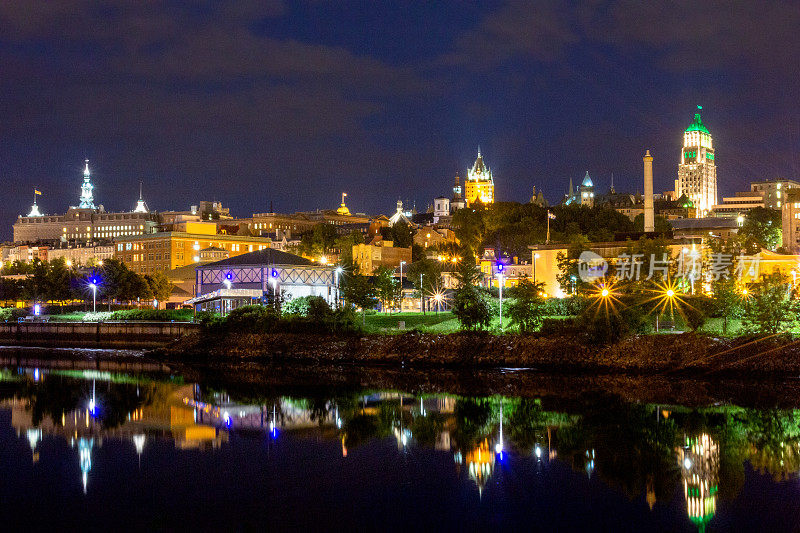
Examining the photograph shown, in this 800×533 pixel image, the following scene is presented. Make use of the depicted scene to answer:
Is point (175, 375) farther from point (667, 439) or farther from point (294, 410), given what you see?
point (667, 439)

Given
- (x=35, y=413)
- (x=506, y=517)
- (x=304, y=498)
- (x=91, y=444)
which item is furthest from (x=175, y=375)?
(x=506, y=517)

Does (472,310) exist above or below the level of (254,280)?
below

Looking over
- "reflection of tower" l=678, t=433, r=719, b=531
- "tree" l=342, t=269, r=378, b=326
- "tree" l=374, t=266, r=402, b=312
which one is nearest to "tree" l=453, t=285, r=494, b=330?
"tree" l=342, t=269, r=378, b=326

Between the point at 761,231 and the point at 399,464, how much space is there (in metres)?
96.4

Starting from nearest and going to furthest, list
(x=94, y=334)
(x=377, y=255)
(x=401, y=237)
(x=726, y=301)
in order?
1. (x=726, y=301)
2. (x=94, y=334)
3. (x=377, y=255)
4. (x=401, y=237)

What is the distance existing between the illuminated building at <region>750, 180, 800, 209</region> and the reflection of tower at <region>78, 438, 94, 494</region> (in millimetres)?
168347

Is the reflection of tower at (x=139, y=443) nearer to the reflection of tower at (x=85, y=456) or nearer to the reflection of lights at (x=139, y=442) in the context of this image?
the reflection of lights at (x=139, y=442)

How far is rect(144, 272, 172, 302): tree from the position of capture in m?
79.6

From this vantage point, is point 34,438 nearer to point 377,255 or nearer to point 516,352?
point 516,352

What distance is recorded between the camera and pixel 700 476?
18891mm

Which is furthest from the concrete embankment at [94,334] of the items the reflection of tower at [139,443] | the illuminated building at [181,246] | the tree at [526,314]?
the illuminated building at [181,246]

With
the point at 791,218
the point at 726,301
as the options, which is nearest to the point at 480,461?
the point at 726,301

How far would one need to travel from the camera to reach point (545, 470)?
1962cm

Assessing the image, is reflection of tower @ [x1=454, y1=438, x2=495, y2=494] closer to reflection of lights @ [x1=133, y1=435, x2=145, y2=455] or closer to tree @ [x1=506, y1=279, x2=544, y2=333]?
reflection of lights @ [x1=133, y1=435, x2=145, y2=455]
